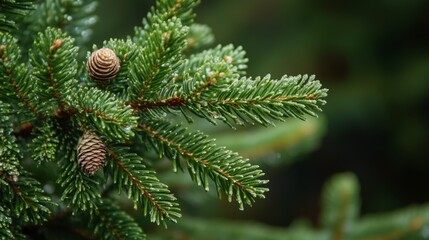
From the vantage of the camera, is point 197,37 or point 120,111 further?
point 197,37

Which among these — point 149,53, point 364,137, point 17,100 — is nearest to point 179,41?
point 149,53

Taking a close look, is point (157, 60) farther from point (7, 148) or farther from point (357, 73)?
point (357, 73)

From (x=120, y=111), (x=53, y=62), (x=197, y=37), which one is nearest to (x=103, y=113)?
(x=120, y=111)

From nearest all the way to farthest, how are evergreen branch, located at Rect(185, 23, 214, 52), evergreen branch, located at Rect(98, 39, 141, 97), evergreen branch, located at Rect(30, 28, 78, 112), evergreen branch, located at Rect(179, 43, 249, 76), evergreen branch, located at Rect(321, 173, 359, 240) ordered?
evergreen branch, located at Rect(30, 28, 78, 112) < evergreen branch, located at Rect(98, 39, 141, 97) < evergreen branch, located at Rect(179, 43, 249, 76) < evergreen branch, located at Rect(185, 23, 214, 52) < evergreen branch, located at Rect(321, 173, 359, 240)

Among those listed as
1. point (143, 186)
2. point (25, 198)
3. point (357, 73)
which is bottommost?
point (25, 198)

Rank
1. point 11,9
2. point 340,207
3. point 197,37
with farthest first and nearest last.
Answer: point 340,207 < point 197,37 < point 11,9

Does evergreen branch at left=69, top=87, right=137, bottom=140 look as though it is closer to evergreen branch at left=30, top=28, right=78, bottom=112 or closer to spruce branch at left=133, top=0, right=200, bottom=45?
evergreen branch at left=30, top=28, right=78, bottom=112

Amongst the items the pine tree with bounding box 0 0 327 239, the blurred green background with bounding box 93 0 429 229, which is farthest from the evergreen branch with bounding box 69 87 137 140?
the blurred green background with bounding box 93 0 429 229

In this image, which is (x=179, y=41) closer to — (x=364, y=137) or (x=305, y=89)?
(x=305, y=89)
